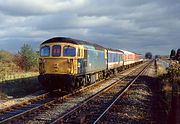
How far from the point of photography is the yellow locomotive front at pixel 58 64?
61.2ft

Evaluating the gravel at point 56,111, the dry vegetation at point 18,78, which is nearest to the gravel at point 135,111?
the gravel at point 56,111

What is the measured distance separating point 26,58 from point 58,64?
80.0 ft

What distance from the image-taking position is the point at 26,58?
42.3 meters

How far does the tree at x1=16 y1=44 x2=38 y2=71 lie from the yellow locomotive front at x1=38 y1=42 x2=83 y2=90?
2347 cm

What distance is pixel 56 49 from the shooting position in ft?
63.0

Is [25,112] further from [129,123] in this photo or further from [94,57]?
[94,57]

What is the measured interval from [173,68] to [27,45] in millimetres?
22878

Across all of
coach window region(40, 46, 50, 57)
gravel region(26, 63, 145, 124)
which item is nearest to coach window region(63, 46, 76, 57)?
coach window region(40, 46, 50, 57)

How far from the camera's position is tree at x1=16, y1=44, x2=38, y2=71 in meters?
42.4

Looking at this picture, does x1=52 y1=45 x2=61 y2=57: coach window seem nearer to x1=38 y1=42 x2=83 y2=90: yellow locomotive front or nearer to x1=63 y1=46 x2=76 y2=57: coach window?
x1=38 y1=42 x2=83 y2=90: yellow locomotive front

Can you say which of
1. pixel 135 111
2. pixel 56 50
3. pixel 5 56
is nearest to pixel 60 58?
pixel 56 50

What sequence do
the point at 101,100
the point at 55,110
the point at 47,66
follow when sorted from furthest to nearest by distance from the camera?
the point at 47,66 < the point at 101,100 < the point at 55,110

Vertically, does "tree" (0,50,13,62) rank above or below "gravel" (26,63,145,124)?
above

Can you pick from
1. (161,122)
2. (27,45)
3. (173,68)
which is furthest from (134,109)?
(27,45)
